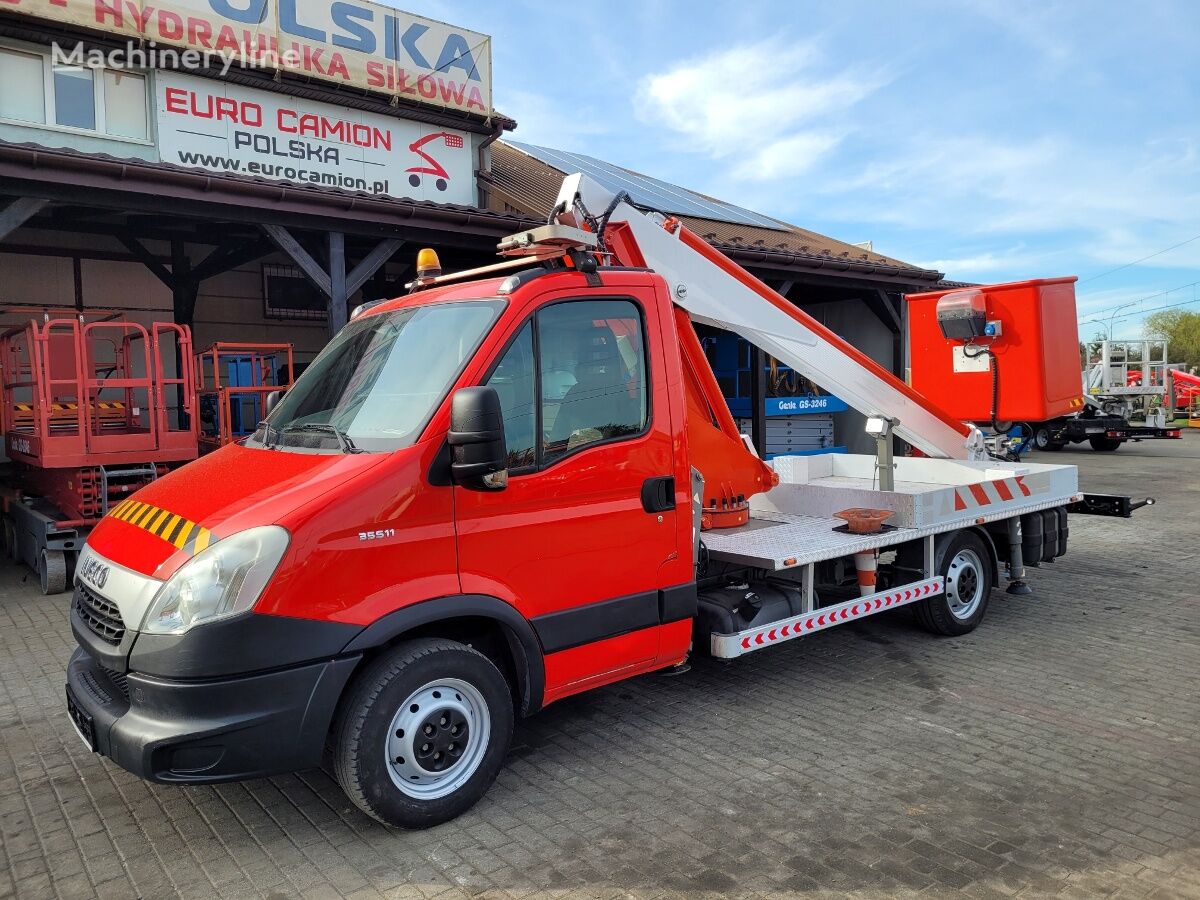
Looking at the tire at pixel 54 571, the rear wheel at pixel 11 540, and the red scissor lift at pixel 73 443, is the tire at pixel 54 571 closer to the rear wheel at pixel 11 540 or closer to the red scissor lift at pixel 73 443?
the red scissor lift at pixel 73 443

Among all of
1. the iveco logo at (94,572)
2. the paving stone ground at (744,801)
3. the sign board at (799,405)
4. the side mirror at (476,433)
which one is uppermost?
the sign board at (799,405)

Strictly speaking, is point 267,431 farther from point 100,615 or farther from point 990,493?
point 990,493

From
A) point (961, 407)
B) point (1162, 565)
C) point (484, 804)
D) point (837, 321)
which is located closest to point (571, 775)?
point (484, 804)

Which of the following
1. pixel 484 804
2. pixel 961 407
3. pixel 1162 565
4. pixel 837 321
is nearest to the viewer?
pixel 484 804

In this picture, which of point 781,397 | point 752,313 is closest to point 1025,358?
point 752,313

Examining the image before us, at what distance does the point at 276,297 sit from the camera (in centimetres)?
1350

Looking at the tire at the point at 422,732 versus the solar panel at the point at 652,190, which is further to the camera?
the solar panel at the point at 652,190

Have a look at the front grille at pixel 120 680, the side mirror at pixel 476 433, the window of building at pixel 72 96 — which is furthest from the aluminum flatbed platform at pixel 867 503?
the window of building at pixel 72 96

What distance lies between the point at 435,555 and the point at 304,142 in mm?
10267

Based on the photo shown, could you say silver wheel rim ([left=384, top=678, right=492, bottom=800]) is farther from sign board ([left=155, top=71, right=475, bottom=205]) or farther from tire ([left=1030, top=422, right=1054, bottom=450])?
tire ([left=1030, top=422, right=1054, bottom=450])

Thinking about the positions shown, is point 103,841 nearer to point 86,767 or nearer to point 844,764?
point 86,767

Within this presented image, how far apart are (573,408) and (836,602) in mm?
2718

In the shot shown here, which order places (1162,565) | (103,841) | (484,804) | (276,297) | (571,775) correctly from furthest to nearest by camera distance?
1. (276,297)
2. (1162,565)
3. (571,775)
4. (484,804)
5. (103,841)

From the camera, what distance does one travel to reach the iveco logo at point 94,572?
3.40 metres
